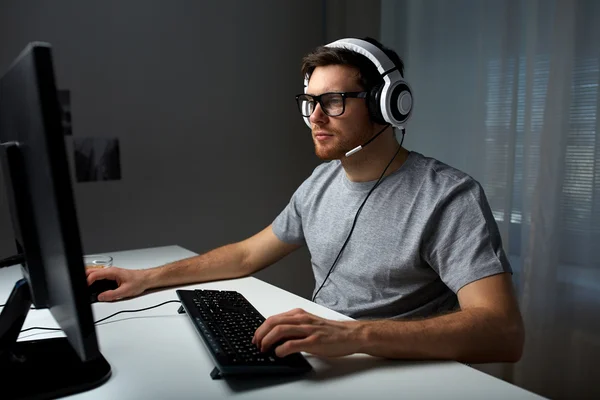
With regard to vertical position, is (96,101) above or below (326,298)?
above

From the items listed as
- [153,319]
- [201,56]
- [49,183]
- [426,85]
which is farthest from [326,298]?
[201,56]

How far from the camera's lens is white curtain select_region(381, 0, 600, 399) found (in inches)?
69.2

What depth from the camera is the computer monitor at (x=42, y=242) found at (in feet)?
1.99

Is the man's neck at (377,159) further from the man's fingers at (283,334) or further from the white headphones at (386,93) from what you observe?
the man's fingers at (283,334)

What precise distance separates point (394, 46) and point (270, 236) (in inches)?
54.1

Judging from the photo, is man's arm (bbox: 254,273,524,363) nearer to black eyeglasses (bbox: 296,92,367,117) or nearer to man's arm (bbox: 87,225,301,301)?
man's arm (bbox: 87,225,301,301)

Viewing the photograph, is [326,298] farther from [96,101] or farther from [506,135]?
[96,101]

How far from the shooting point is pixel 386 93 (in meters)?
1.33

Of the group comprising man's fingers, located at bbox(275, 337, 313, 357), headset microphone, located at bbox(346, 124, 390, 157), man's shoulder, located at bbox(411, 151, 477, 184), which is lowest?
man's fingers, located at bbox(275, 337, 313, 357)

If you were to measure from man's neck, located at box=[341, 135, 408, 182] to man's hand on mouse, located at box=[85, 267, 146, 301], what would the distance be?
2.11 feet

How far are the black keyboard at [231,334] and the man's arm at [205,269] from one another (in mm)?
181

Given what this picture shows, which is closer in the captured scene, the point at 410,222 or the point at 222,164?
the point at 410,222

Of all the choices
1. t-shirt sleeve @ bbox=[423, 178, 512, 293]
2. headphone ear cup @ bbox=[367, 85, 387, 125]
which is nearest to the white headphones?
headphone ear cup @ bbox=[367, 85, 387, 125]

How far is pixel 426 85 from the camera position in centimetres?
234
